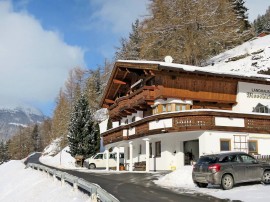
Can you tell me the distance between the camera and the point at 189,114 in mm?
25656

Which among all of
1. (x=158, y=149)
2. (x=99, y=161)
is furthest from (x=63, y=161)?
(x=158, y=149)

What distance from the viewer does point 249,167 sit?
1711 centimetres

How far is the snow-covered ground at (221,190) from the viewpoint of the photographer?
46.0ft

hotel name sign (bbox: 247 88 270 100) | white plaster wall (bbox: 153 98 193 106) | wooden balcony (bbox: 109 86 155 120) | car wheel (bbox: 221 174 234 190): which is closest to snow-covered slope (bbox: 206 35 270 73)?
hotel name sign (bbox: 247 88 270 100)

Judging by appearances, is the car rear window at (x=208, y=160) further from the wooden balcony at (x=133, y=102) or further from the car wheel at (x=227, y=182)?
the wooden balcony at (x=133, y=102)

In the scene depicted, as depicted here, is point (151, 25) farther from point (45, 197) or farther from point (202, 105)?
point (45, 197)

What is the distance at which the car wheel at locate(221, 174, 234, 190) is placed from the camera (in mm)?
16500

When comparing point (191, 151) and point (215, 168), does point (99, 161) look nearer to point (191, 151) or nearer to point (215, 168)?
point (191, 151)

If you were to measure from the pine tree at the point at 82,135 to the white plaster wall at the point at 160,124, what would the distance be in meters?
22.8

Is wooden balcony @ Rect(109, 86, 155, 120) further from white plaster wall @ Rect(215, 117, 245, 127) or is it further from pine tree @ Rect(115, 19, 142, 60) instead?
pine tree @ Rect(115, 19, 142, 60)

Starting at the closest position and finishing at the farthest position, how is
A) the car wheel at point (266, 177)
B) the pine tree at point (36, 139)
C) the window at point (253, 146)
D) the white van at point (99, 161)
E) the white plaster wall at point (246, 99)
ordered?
the car wheel at point (266, 177) → the window at point (253, 146) → the white plaster wall at point (246, 99) → the white van at point (99, 161) → the pine tree at point (36, 139)

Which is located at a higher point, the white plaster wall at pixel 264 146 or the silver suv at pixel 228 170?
the white plaster wall at pixel 264 146

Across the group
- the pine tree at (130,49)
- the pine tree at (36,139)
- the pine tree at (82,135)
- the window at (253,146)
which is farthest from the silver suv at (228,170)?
the pine tree at (36,139)

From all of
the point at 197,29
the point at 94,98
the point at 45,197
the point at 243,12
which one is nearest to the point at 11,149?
the point at 94,98
